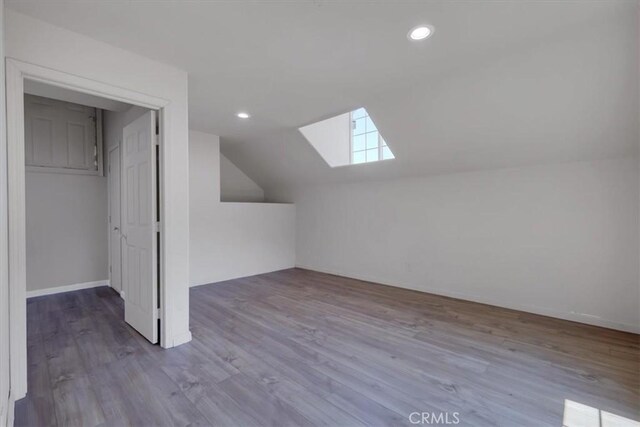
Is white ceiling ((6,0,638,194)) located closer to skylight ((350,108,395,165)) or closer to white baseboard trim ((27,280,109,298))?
skylight ((350,108,395,165))

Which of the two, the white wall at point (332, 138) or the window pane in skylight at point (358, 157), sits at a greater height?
the white wall at point (332, 138)

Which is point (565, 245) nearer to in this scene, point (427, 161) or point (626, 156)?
point (626, 156)

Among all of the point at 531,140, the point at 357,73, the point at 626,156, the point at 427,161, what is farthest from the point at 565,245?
the point at 357,73

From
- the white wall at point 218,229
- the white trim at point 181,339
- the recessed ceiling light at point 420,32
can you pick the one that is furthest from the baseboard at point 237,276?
the recessed ceiling light at point 420,32

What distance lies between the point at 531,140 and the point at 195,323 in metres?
4.20

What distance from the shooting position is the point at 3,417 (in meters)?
1.39

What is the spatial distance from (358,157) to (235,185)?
9.60ft

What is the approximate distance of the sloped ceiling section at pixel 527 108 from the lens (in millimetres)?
2260

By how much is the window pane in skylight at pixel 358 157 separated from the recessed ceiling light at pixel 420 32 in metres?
2.79

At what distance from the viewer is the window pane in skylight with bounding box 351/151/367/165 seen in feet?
16.3

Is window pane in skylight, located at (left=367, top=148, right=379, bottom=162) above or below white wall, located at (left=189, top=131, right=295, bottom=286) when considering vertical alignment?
above

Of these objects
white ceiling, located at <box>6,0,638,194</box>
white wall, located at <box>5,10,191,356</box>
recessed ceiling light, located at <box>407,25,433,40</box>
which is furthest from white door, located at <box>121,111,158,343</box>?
recessed ceiling light, located at <box>407,25,433,40</box>

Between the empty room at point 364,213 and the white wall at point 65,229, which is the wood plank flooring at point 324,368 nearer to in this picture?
the empty room at point 364,213

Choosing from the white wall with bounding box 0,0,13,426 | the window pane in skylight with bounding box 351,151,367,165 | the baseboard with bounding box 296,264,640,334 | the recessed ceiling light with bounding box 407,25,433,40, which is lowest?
the baseboard with bounding box 296,264,640,334
